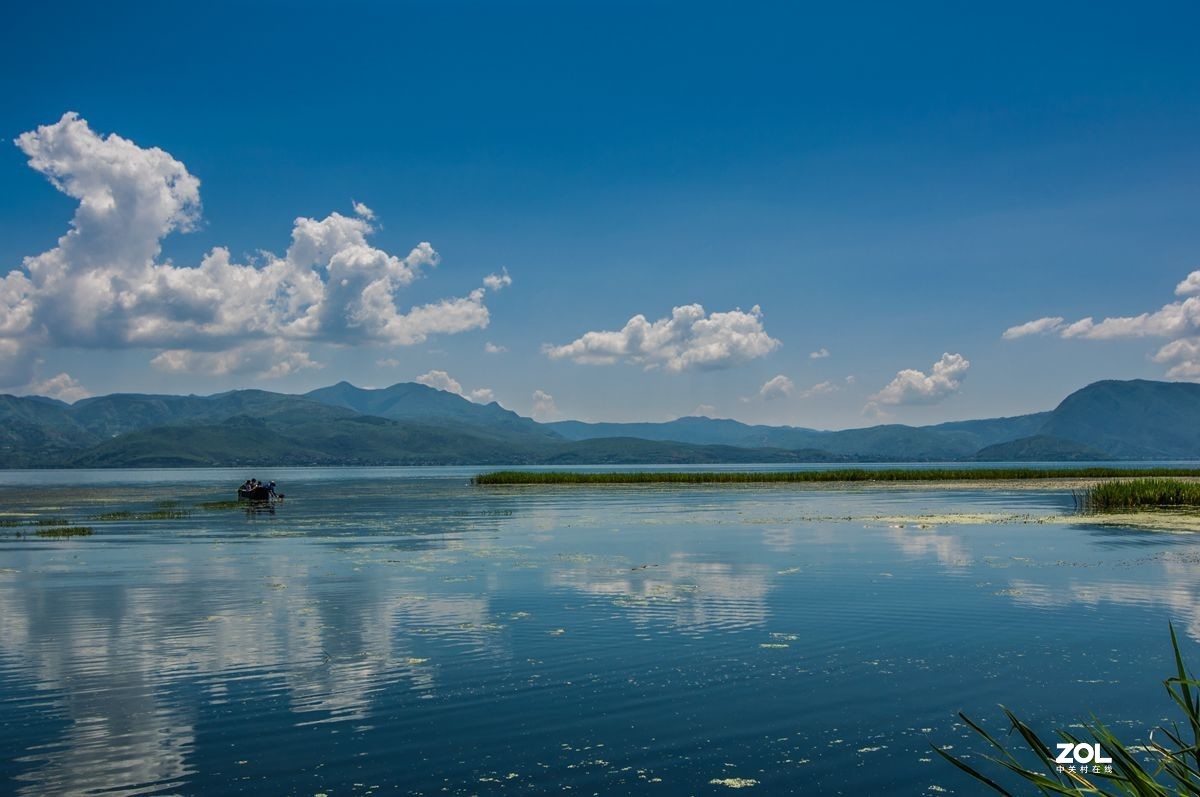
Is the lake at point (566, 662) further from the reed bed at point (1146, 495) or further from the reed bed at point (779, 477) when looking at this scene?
the reed bed at point (779, 477)

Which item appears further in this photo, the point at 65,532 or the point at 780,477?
the point at 780,477

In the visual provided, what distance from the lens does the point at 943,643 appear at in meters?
23.4

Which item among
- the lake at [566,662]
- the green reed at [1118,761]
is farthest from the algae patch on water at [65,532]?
the green reed at [1118,761]

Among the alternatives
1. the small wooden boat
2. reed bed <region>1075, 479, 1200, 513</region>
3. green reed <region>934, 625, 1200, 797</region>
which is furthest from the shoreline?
green reed <region>934, 625, 1200, 797</region>

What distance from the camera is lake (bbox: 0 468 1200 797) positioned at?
14758mm

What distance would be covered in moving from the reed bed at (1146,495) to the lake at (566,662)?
3066 centimetres

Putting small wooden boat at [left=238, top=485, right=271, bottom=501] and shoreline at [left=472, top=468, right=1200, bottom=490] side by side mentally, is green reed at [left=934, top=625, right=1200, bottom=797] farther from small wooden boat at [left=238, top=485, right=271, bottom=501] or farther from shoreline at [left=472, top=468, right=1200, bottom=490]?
shoreline at [left=472, top=468, right=1200, bottom=490]

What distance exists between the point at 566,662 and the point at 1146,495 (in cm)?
7341

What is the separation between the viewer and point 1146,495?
7775 centimetres

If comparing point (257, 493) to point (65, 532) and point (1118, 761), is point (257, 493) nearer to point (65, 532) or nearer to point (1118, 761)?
point (65, 532)

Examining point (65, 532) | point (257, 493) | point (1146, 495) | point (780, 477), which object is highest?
point (257, 493)

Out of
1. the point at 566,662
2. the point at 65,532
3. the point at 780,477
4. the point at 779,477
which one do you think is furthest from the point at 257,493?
the point at 780,477

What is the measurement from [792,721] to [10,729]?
1442 centimetres

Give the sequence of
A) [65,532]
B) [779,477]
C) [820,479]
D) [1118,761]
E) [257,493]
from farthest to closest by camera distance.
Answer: [779,477] < [820,479] < [257,493] < [65,532] < [1118,761]
